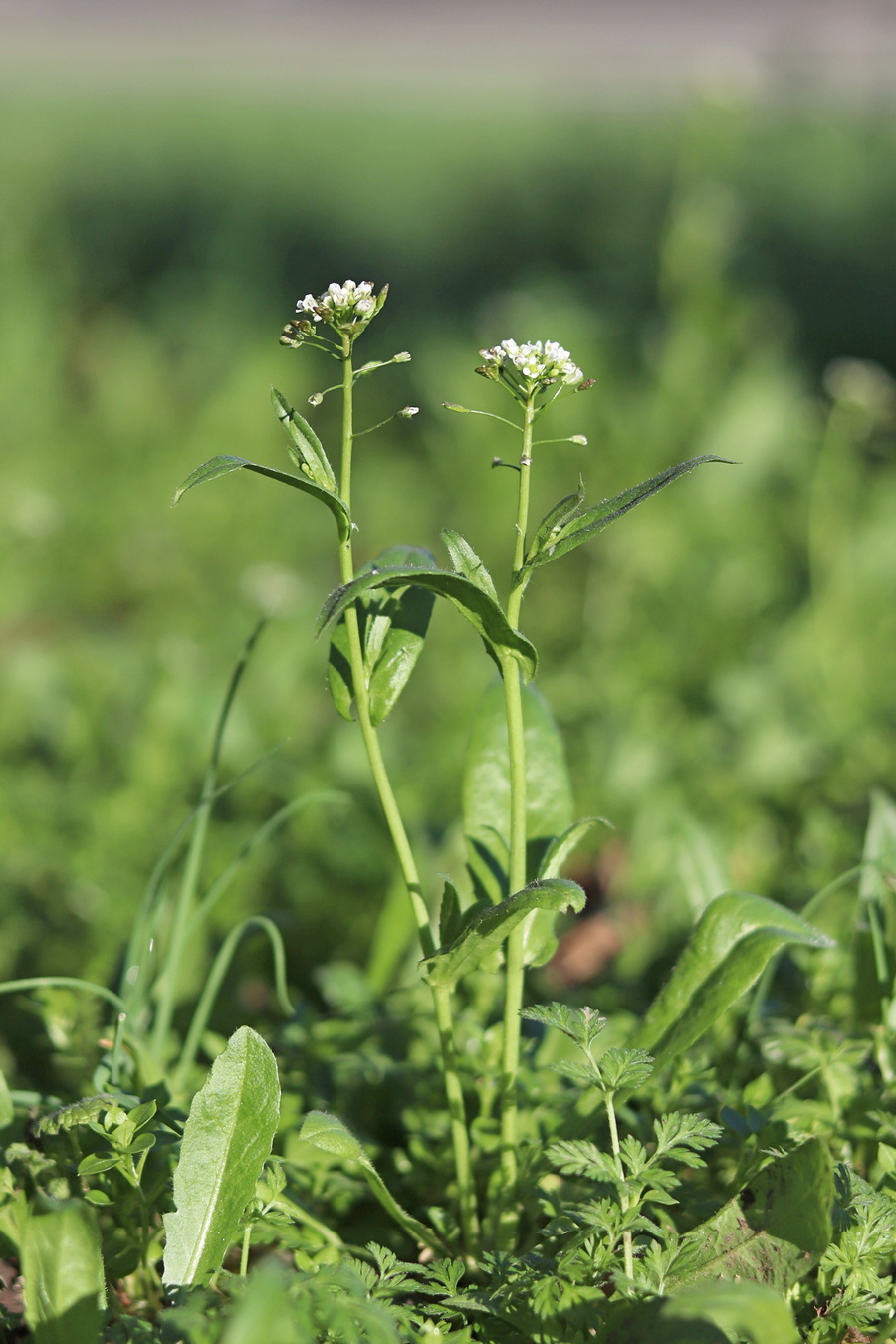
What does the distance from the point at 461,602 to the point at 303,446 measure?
188 millimetres

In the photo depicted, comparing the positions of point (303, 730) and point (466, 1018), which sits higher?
point (466, 1018)

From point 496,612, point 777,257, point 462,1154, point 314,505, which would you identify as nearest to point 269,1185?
point 462,1154

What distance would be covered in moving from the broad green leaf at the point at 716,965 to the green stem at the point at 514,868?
0.15 meters

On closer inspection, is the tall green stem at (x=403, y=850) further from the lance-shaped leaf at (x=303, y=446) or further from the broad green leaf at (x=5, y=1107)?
the broad green leaf at (x=5, y=1107)

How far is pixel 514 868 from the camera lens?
44.8 inches

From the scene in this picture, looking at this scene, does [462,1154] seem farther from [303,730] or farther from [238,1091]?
[303,730]

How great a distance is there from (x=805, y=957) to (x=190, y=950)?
862 mm

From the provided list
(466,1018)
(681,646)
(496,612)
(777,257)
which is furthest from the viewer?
(777,257)

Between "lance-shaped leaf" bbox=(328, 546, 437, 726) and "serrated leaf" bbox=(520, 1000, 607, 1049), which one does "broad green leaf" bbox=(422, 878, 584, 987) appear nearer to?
"serrated leaf" bbox=(520, 1000, 607, 1049)

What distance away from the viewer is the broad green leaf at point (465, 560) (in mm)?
1051

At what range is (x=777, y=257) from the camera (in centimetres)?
553

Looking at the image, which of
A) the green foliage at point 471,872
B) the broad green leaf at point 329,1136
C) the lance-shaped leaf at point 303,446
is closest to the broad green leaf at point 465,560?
the green foliage at point 471,872

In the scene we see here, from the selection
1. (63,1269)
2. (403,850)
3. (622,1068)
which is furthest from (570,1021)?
Result: (63,1269)

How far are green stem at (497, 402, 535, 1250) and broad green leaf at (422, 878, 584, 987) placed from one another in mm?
44
